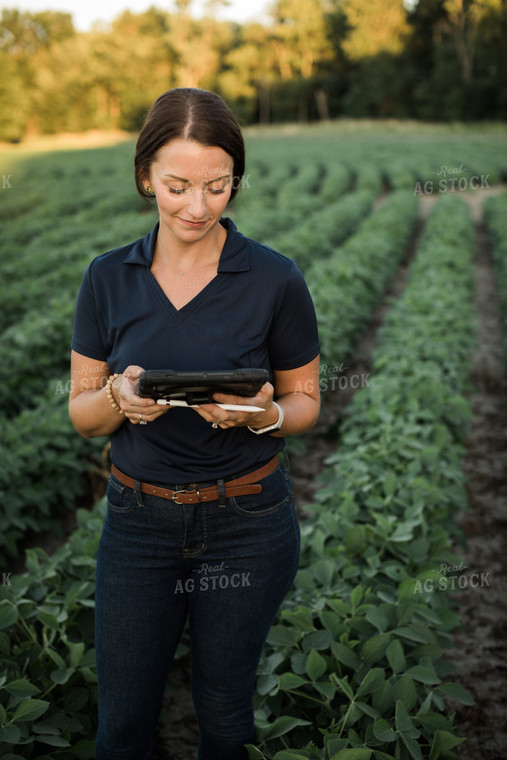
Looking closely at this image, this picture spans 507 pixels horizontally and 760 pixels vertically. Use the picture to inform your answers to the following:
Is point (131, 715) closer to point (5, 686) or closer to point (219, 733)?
point (219, 733)

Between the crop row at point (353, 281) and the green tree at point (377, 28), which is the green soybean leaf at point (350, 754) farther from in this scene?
the green tree at point (377, 28)

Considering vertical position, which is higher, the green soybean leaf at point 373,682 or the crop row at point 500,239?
the green soybean leaf at point 373,682

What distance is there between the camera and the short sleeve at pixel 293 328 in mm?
1477

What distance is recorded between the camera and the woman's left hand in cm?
134

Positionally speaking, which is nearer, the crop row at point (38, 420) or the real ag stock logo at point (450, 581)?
the real ag stock logo at point (450, 581)

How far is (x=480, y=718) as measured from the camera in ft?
8.73

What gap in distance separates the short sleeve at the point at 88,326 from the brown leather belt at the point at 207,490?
12.7 inches

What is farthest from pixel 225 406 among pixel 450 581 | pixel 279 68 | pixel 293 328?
pixel 279 68

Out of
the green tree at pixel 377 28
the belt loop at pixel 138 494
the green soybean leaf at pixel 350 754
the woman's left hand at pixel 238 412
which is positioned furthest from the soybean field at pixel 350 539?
the green tree at pixel 377 28

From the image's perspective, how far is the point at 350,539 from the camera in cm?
268

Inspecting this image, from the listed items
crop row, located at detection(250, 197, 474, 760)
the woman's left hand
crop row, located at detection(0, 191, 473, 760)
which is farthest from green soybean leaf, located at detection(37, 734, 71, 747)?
the woman's left hand

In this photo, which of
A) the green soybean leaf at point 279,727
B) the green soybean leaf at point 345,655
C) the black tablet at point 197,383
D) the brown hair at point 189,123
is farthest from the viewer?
the green soybean leaf at point 345,655

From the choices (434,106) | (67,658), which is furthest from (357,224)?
(434,106)

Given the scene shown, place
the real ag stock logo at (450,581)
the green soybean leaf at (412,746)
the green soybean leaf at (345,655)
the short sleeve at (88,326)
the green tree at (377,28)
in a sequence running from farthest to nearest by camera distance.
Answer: the green tree at (377,28) → the real ag stock logo at (450,581) → the green soybean leaf at (345,655) → the green soybean leaf at (412,746) → the short sleeve at (88,326)
